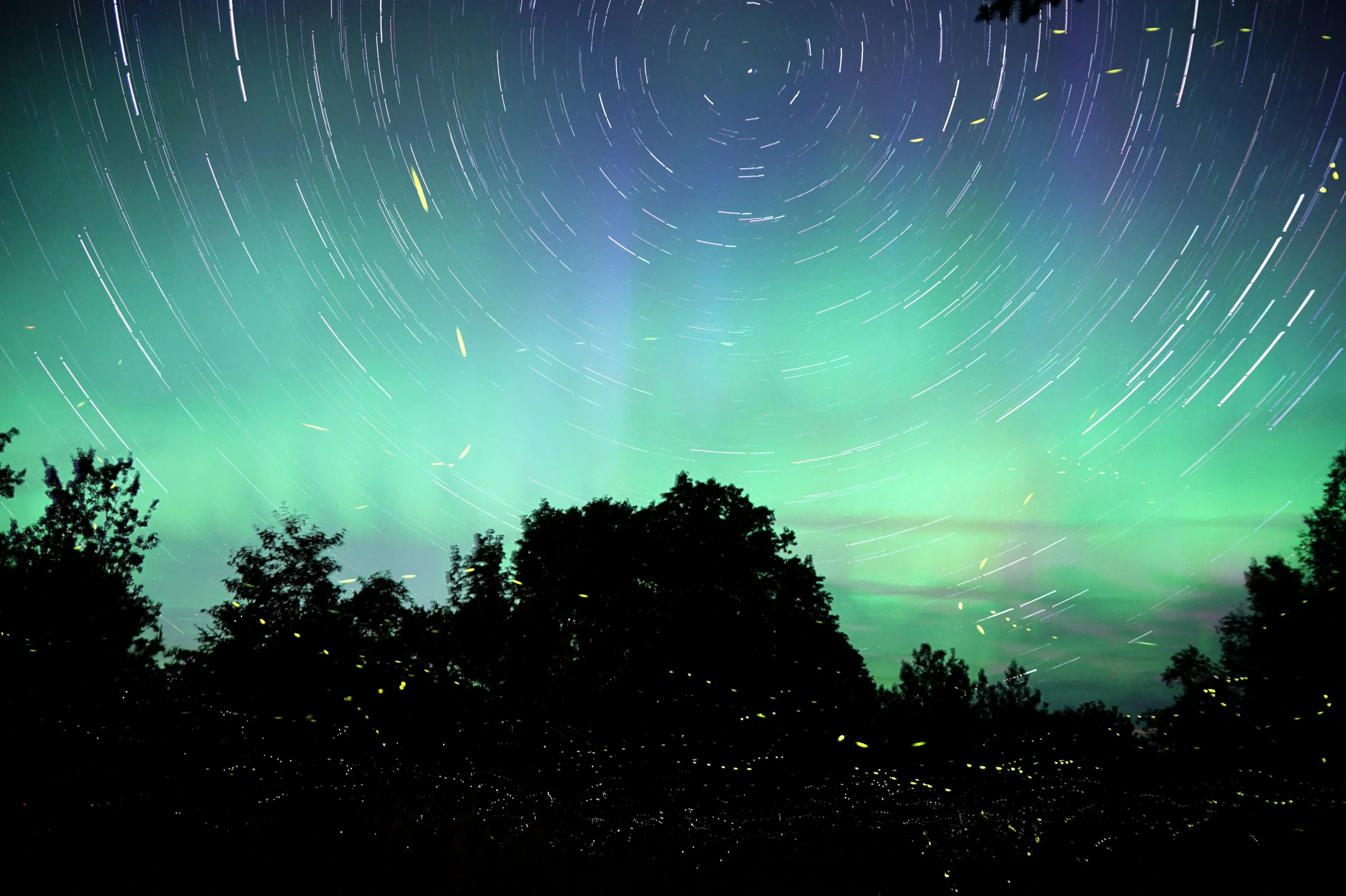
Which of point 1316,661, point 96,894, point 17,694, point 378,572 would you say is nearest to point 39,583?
point 378,572

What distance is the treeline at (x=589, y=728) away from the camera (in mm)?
9188

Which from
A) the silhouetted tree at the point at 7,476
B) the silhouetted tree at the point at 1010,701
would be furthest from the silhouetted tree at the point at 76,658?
the silhouetted tree at the point at 1010,701

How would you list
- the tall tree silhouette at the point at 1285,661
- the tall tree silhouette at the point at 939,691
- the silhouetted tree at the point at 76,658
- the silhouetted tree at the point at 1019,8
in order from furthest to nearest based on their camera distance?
the tall tree silhouette at the point at 939,691 → the tall tree silhouette at the point at 1285,661 → the silhouetted tree at the point at 76,658 → the silhouetted tree at the point at 1019,8

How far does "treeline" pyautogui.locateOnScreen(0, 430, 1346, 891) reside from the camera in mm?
9188

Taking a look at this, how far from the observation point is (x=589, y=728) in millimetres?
17922

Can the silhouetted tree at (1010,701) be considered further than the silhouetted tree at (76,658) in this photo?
Yes

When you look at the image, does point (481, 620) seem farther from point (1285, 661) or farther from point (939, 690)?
point (939, 690)

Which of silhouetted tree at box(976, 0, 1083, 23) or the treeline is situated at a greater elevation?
silhouetted tree at box(976, 0, 1083, 23)

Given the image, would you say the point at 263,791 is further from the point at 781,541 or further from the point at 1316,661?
the point at 1316,661

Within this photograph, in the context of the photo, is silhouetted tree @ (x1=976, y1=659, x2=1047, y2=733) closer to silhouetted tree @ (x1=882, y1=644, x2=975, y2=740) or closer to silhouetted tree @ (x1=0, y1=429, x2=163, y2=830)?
silhouetted tree @ (x1=882, y1=644, x2=975, y2=740)

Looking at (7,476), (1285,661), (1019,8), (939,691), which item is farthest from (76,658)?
(939,691)

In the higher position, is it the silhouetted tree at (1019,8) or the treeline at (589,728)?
the silhouetted tree at (1019,8)

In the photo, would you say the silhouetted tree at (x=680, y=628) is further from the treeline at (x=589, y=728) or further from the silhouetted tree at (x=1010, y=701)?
the silhouetted tree at (x=1010, y=701)

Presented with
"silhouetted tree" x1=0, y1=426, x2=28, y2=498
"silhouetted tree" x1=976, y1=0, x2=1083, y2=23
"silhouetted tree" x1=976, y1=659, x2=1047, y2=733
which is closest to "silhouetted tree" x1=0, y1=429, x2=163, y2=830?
"silhouetted tree" x1=0, y1=426, x2=28, y2=498
